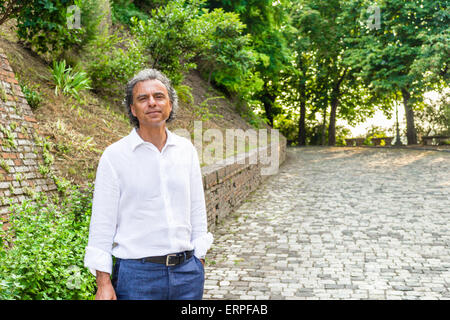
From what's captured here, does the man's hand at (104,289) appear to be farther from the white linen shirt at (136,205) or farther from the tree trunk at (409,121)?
the tree trunk at (409,121)

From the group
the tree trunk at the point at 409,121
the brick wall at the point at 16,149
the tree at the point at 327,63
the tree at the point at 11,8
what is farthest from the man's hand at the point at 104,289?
the tree trunk at the point at 409,121

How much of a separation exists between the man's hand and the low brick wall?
4.84 meters

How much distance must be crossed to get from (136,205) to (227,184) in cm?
668

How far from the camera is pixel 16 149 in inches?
229

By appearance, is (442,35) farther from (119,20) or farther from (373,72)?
(119,20)

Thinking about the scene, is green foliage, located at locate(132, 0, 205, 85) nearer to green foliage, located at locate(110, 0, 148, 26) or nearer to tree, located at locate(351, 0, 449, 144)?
green foliage, located at locate(110, 0, 148, 26)

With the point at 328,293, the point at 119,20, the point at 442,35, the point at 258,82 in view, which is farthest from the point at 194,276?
the point at 442,35

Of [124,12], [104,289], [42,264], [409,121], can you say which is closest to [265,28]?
[124,12]

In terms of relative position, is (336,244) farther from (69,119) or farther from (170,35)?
(170,35)

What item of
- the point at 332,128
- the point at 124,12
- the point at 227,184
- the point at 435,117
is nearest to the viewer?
the point at 227,184

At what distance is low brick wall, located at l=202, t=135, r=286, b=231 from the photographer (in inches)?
306

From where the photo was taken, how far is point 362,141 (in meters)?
36.0

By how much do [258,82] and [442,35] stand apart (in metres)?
9.38

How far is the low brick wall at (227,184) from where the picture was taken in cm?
777
